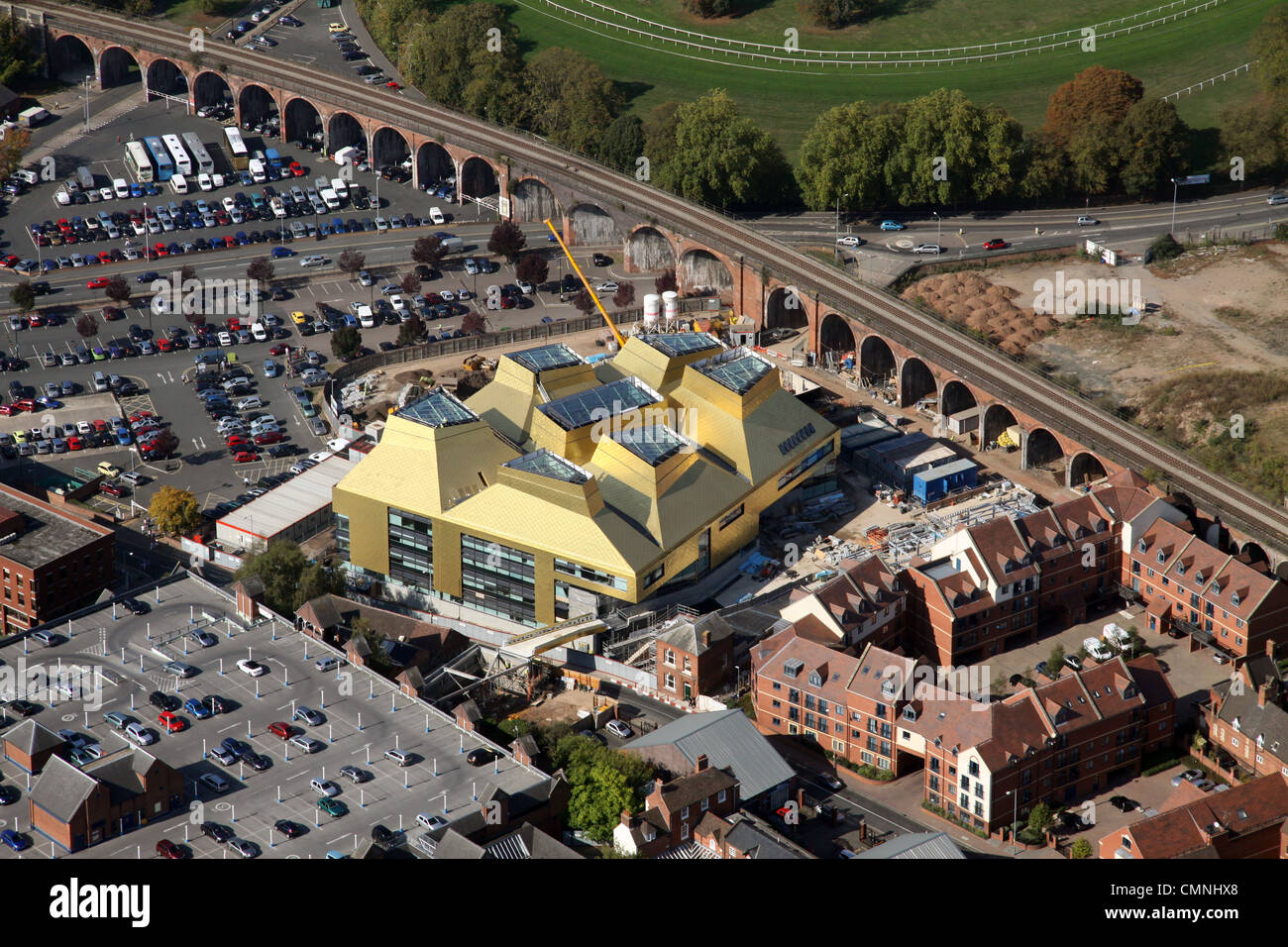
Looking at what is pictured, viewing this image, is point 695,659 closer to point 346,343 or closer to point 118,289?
point 346,343

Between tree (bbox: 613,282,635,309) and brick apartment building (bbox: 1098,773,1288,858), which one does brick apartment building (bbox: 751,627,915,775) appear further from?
tree (bbox: 613,282,635,309)

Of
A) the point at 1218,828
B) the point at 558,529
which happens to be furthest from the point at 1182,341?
the point at 1218,828

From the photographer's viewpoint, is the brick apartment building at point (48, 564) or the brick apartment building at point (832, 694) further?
the brick apartment building at point (48, 564)

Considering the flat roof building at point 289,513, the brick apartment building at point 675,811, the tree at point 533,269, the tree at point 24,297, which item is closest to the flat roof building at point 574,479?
the flat roof building at point 289,513

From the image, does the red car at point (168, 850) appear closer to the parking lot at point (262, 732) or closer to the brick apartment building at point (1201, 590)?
the parking lot at point (262, 732)

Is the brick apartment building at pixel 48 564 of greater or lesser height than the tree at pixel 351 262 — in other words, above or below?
below

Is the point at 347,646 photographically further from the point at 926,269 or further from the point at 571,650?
the point at 926,269
